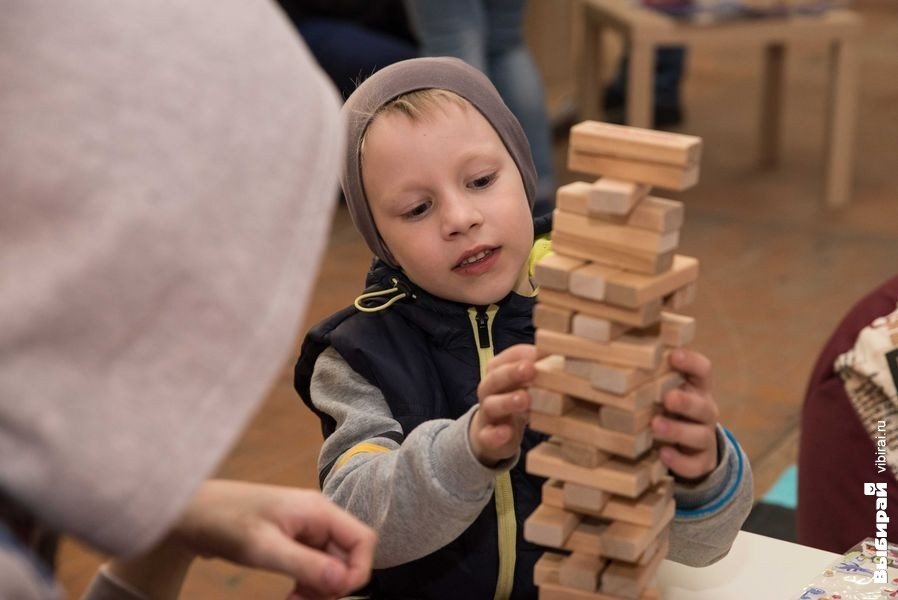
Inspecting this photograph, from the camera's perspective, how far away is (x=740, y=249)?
4141mm

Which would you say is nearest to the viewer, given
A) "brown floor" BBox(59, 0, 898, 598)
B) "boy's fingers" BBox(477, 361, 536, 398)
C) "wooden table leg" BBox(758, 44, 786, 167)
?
"boy's fingers" BBox(477, 361, 536, 398)

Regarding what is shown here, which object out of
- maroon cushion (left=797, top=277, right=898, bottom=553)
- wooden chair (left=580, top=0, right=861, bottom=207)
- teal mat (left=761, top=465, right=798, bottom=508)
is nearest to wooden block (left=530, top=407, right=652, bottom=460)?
maroon cushion (left=797, top=277, right=898, bottom=553)

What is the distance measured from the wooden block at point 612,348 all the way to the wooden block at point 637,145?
0.53 feet

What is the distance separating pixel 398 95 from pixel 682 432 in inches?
22.7

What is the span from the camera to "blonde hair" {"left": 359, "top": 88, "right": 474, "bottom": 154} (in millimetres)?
1451

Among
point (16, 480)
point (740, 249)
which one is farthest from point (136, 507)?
point (740, 249)

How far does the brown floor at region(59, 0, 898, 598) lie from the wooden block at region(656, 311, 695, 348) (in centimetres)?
155

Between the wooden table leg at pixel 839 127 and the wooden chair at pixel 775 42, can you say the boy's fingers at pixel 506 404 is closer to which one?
the wooden chair at pixel 775 42

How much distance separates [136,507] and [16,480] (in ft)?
0.24

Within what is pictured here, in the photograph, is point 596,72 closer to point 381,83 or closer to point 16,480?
point 381,83

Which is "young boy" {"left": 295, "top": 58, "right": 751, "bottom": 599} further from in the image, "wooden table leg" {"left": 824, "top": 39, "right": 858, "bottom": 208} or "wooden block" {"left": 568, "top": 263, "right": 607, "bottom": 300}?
"wooden table leg" {"left": 824, "top": 39, "right": 858, "bottom": 208}

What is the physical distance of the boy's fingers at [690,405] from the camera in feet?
3.68
